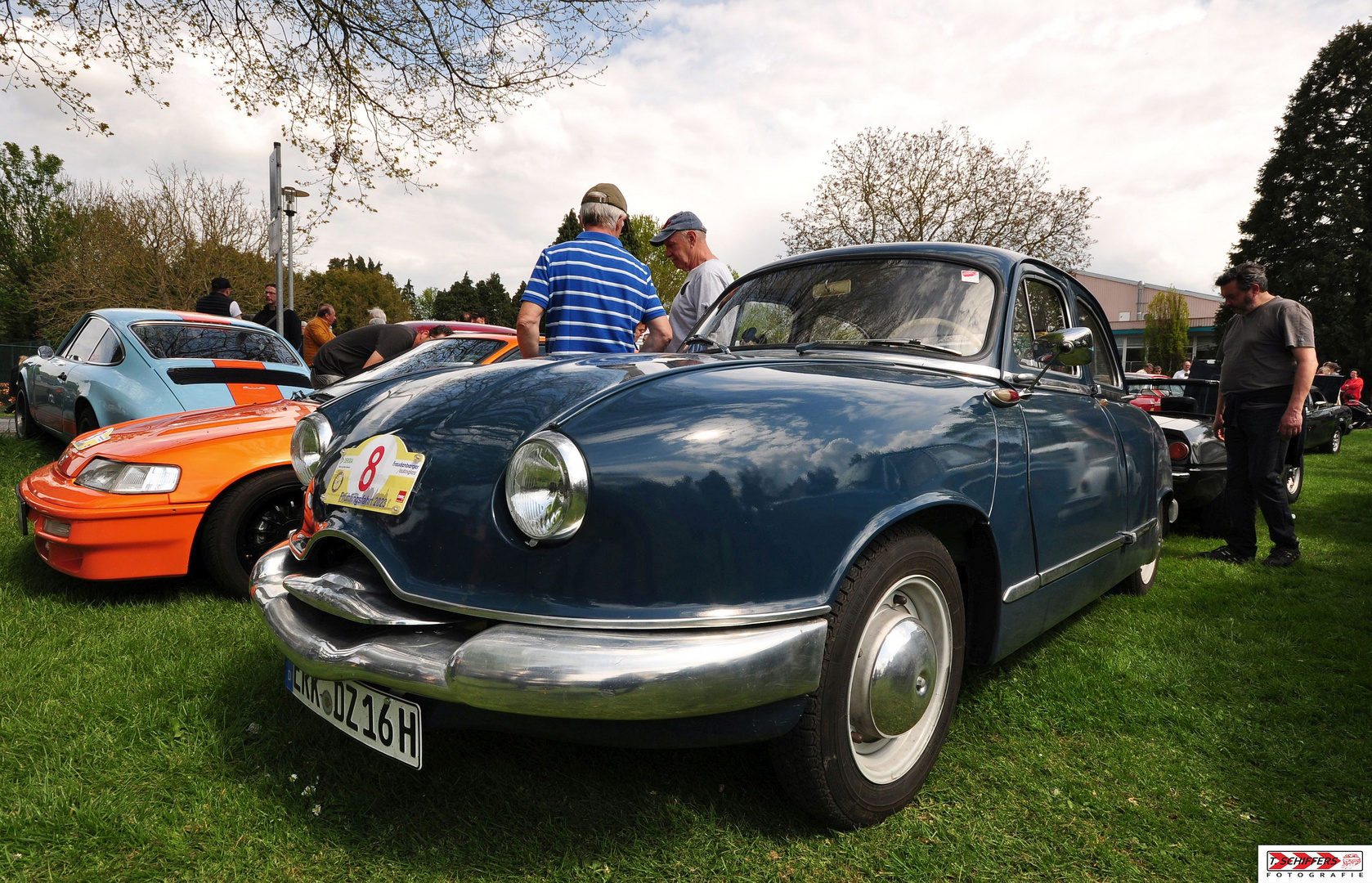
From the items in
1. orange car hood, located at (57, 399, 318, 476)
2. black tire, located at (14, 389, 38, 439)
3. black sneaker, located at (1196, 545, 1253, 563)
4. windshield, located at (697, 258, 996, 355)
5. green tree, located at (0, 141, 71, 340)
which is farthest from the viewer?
green tree, located at (0, 141, 71, 340)

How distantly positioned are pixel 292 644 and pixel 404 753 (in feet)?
1.21

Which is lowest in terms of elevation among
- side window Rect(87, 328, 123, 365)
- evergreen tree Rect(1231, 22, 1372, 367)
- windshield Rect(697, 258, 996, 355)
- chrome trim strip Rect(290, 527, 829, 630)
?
chrome trim strip Rect(290, 527, 829, 630)

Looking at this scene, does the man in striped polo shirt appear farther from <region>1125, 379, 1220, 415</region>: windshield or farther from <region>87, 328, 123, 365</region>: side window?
<region>1125, 379, 1220, 415</region>: windshield

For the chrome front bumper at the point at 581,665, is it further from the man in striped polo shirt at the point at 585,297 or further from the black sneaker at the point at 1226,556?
the black sneaker at the point at 1226,556

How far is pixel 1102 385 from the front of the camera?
3.36 meters

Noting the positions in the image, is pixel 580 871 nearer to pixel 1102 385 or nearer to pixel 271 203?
pixel 1102 385

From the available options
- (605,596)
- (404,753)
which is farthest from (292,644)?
(605,596)

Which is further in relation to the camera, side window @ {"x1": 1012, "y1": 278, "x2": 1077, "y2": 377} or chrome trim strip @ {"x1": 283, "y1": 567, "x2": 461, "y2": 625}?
side window @ {"x1": 1012, "y1": 278, "x2": 1077, "y2": 377}

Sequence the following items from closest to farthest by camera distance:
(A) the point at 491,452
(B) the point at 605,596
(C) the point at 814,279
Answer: (B) the point at 605,596 → (A) the point at 491,452 → (C) the point at 814,279

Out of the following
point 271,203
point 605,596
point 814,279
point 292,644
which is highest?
point 271,203

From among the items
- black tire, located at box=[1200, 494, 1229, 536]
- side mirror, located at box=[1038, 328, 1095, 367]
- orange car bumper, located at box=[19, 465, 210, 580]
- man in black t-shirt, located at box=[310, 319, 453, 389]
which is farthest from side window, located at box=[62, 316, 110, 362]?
black tire, located at box=[1200, 494, 1229, 536]

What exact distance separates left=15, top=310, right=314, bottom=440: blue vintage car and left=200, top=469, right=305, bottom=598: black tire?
2.01m

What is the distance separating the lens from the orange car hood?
3.37 meters

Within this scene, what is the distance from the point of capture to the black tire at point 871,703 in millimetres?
1731
